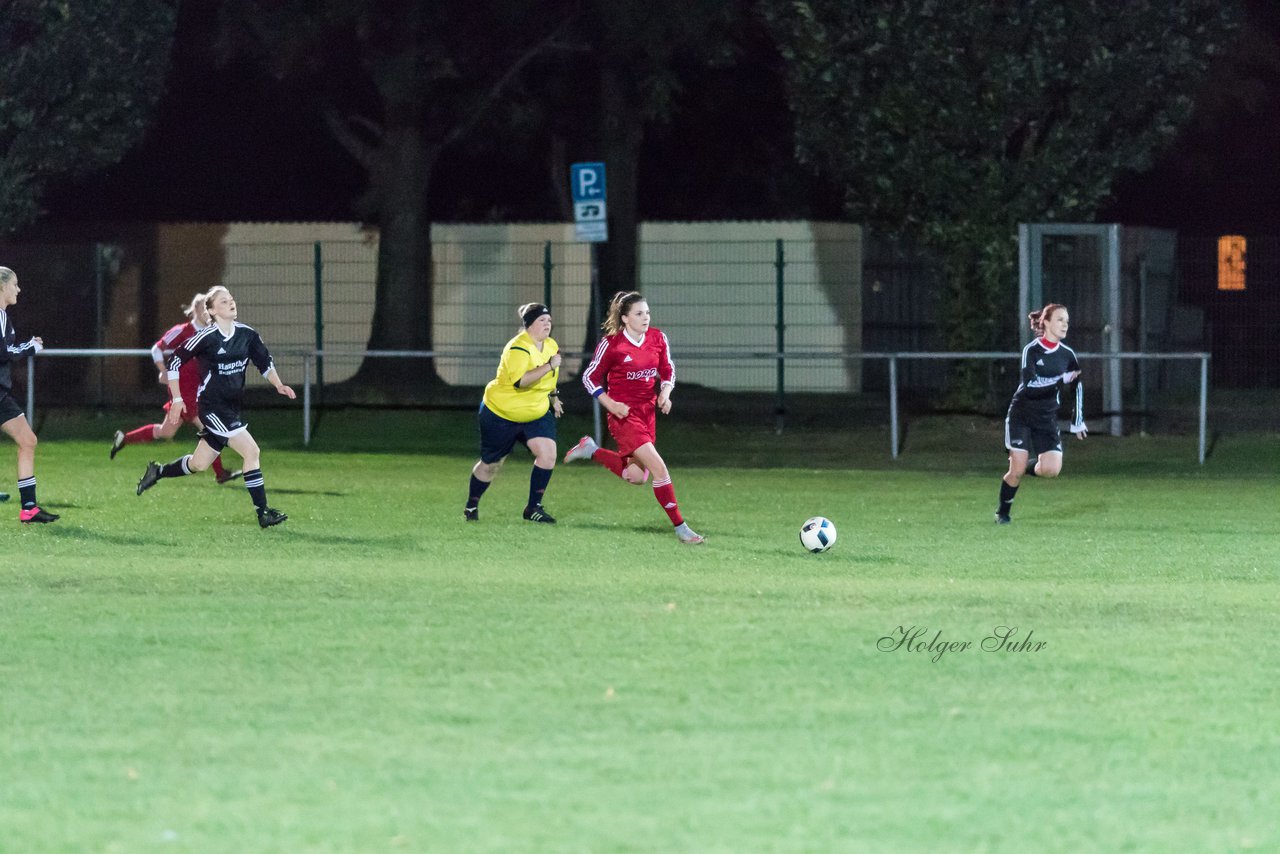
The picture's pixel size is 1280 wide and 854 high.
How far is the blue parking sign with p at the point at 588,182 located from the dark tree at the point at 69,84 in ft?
22.6

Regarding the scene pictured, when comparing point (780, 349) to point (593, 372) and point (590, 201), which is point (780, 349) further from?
point (593, 372)

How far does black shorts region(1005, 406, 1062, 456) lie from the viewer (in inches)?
580

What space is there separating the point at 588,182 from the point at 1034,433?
22.9 ft

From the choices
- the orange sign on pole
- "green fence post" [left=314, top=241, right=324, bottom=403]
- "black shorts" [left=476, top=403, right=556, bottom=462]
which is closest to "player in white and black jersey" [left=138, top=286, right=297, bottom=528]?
"black shorts" [left=476, top=403, right=556, bottom=462]

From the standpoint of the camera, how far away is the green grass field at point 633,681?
594 centimetres

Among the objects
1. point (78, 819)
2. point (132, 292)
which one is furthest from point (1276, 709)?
point (132, 292)

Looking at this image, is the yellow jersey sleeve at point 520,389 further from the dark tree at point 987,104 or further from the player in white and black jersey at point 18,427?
the dark tree at point 987,104

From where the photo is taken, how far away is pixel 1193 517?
15.0 metres

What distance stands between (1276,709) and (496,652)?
10.4 feet

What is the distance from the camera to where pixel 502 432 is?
14461 mm

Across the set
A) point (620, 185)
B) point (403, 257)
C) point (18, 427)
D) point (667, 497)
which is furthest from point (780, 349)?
point (18, 427)

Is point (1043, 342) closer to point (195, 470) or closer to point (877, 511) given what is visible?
point (877, 511)

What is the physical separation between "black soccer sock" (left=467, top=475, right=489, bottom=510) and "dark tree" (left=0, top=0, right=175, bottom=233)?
1170 centimetres

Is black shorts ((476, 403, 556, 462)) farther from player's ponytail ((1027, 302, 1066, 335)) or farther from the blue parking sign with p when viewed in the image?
the blue parking sign with p
